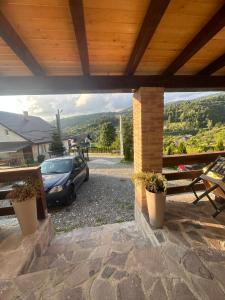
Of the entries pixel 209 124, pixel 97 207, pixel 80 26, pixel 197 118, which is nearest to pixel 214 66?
pixel 80 26

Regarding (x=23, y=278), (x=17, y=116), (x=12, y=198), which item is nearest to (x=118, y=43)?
(x=12, y=198)

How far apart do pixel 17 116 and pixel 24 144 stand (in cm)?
631

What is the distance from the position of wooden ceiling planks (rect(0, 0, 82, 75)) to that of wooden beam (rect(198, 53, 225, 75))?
199cm

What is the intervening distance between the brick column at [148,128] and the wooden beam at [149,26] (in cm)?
83

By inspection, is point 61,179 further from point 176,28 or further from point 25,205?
point 176,28

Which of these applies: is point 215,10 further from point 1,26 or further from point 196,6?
point 1,26

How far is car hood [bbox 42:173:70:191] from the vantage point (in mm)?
5152


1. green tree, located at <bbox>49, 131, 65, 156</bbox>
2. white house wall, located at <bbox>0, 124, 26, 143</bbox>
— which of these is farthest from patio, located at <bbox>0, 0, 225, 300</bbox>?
white house wall, located at <bbox>0, 124, 26, 143</bbox>

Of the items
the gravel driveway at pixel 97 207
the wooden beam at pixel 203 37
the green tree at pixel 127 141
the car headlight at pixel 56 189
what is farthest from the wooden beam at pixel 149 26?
the green tree at pixel 127 141

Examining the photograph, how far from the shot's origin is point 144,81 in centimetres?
306

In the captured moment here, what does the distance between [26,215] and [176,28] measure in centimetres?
305

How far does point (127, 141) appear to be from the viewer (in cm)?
1477

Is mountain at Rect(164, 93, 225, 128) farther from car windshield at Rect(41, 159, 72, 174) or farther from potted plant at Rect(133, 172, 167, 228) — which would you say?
potted plant at Rect(133, 172, 167, 228)

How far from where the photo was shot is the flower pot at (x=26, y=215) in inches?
106
